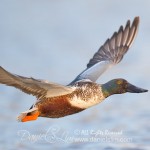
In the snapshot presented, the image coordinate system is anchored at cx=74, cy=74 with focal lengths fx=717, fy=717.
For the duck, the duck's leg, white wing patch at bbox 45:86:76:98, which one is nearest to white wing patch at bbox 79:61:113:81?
the duck

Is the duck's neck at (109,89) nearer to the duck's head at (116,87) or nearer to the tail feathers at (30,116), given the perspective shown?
the duck's head at (116,87)

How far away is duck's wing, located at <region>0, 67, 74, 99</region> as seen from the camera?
5.74 m

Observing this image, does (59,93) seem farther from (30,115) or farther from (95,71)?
(95,71)

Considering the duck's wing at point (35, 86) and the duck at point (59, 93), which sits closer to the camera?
the duck's wing at point (35, 86)

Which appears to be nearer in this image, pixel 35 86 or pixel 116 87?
pixel 35 86

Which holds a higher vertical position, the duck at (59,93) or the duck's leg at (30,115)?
the duck at (59,93)

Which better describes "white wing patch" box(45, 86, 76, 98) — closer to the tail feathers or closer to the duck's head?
the tail feathers

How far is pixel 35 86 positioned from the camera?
6.07m

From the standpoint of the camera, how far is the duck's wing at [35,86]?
5.74 meters

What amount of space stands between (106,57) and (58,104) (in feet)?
5.22

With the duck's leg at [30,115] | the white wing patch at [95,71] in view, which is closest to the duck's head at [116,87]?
the white wing patch at [95,71]

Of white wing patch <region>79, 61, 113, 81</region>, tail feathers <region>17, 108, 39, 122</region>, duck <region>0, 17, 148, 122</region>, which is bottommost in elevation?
tail feathers <region>17, 108, 39, 122</region>

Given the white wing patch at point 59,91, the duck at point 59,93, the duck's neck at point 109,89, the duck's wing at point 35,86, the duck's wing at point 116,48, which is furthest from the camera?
the duck's wing at point 116,48

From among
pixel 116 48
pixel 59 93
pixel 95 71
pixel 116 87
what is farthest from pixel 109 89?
pixel 116 48
